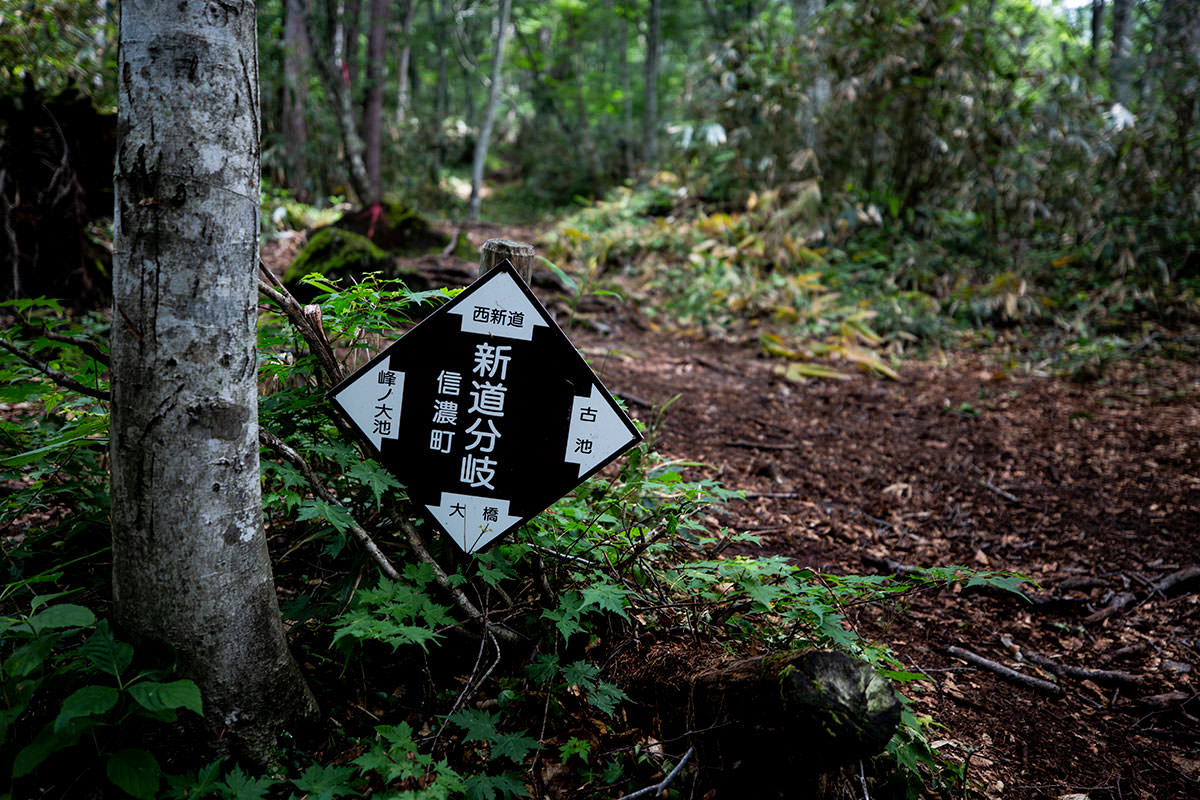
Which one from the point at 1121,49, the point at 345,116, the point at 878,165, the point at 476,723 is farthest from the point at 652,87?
the point at 476,723

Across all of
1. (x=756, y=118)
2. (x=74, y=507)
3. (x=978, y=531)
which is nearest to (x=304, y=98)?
(x=756, y=118)

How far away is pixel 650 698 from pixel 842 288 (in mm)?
7882

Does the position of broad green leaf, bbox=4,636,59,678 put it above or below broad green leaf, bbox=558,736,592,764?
above

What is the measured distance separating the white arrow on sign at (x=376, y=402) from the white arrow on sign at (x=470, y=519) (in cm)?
27

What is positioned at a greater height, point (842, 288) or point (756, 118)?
point (756, 118)

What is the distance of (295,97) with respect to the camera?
12523mm

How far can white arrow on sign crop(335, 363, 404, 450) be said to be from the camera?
2014 millimetres

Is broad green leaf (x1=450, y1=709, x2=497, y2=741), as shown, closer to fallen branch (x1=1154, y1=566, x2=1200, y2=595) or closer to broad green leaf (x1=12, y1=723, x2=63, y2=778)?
broad green leaf (x1=12, y1=723, x2=63, y2=778)

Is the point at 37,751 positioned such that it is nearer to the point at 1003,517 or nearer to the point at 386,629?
the point at 386,629

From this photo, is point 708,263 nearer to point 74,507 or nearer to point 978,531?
point 978,531

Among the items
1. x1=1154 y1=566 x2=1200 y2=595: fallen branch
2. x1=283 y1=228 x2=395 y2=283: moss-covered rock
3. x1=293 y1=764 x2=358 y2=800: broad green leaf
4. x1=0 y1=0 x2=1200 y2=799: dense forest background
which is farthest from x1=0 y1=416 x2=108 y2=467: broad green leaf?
x1=283 y1=228 x2=395 y2=283: moss-covered rock

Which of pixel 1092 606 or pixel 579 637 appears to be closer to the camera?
pixel 579 637

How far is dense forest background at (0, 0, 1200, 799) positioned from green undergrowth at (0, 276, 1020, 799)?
12 millimetres

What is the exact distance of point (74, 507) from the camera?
2.33 m
